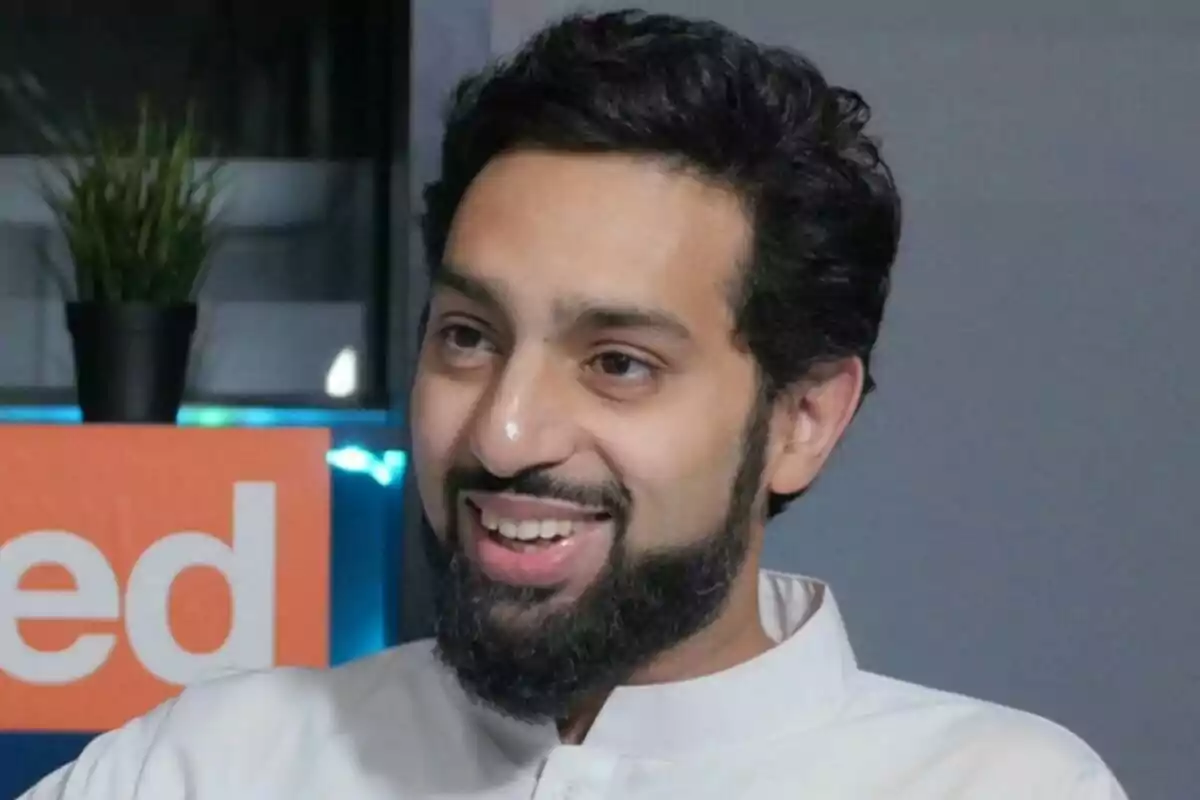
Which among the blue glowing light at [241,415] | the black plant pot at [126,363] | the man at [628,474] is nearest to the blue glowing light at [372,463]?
the blue glowing light at [241,415]

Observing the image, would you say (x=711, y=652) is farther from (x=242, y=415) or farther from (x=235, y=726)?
(x=242, y=415)

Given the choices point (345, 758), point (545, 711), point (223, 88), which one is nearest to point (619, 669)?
point (545, 711)

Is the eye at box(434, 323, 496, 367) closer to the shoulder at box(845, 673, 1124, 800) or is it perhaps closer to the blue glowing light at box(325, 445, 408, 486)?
the shoulder at box(845, 673, 1124, 800)

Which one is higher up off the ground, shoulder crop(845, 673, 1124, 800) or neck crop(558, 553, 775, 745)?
neck crop(558, 553, 775, 745)

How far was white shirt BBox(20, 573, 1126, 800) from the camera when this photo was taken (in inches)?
37.2

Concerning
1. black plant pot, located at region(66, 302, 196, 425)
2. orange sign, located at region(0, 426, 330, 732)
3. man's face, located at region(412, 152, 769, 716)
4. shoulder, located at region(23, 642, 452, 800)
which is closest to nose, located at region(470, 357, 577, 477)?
man's face, located at region(412, 152, 769, 716)

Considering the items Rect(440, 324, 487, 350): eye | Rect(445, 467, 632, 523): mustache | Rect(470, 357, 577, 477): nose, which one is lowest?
Rect(445, 467, 632, 523): mustache

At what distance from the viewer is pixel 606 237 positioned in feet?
2.89

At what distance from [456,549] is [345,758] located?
→ 20 centimetres

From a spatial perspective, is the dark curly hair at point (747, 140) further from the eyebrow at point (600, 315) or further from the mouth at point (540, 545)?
the mouth at point (540, 545)

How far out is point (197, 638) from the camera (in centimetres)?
120

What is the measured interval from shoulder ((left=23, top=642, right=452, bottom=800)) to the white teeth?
0.20m

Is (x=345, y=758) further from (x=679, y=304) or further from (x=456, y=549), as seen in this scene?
(x=679, y=304)

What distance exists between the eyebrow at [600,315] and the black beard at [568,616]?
0.31ft
